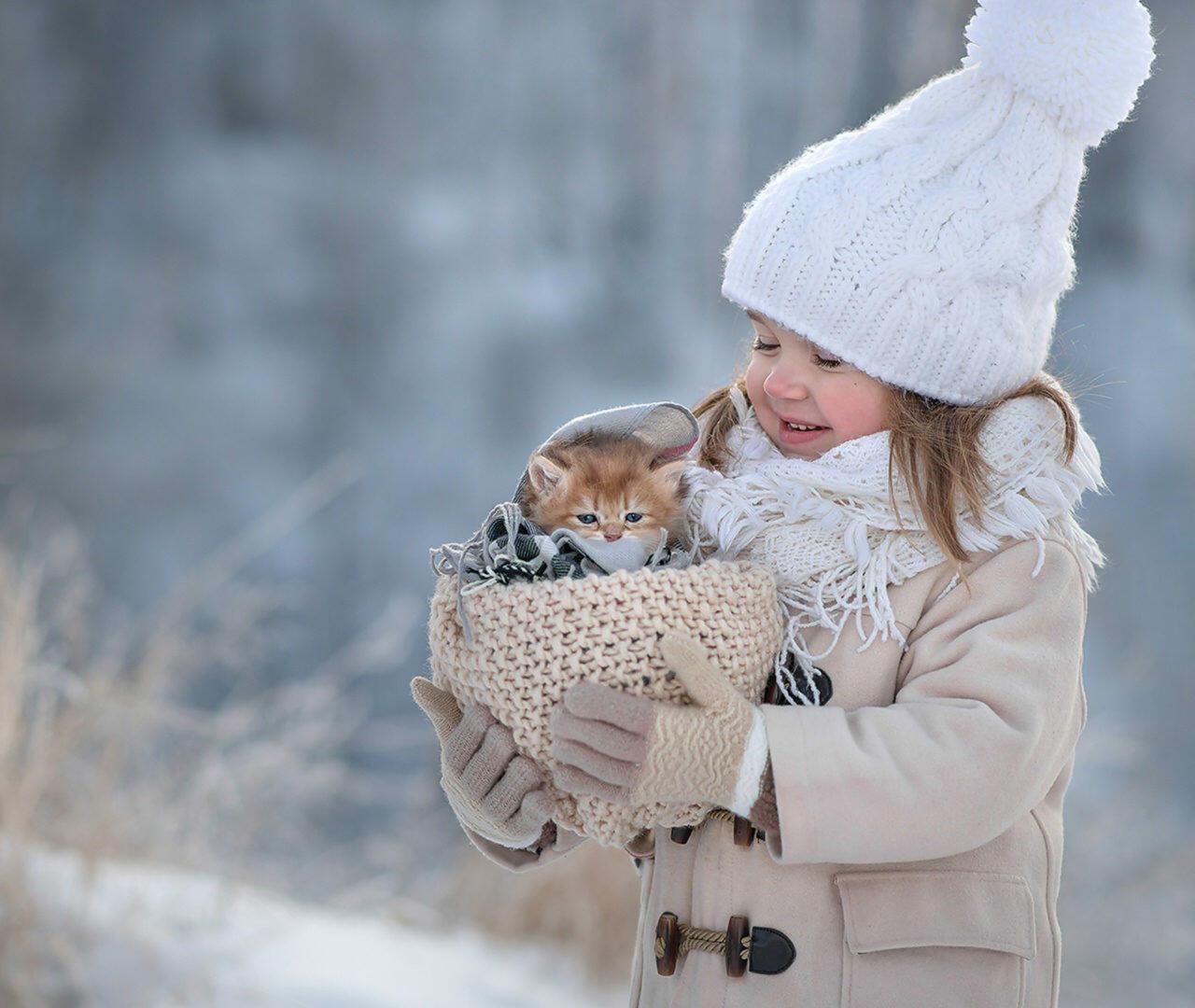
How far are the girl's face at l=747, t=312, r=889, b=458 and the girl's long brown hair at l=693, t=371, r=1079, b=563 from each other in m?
0.03

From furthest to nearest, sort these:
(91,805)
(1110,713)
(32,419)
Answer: (32,419) → (1110,713) → (91,805)

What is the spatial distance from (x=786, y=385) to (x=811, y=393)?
0.03m

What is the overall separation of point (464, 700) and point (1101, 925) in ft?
11.5

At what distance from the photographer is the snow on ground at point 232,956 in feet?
8.75

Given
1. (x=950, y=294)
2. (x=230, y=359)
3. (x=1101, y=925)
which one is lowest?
Answer: (x=950, y=294)

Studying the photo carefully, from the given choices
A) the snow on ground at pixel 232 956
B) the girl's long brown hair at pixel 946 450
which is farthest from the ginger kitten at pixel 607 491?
the snow on ground at pixel 232 956

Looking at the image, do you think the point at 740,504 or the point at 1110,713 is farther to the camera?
the point at 1110,713

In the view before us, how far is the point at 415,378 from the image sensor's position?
6957 mm

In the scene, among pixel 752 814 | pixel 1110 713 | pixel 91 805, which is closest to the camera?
pixel 752 814

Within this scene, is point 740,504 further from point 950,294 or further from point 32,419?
point 32,419

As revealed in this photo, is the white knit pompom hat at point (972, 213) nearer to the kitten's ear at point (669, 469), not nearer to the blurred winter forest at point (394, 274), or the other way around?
the kitten's ear at point (669, 469)

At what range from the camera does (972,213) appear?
1.35m

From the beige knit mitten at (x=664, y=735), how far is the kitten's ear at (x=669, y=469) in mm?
269

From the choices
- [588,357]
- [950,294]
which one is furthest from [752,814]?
[588,357]
